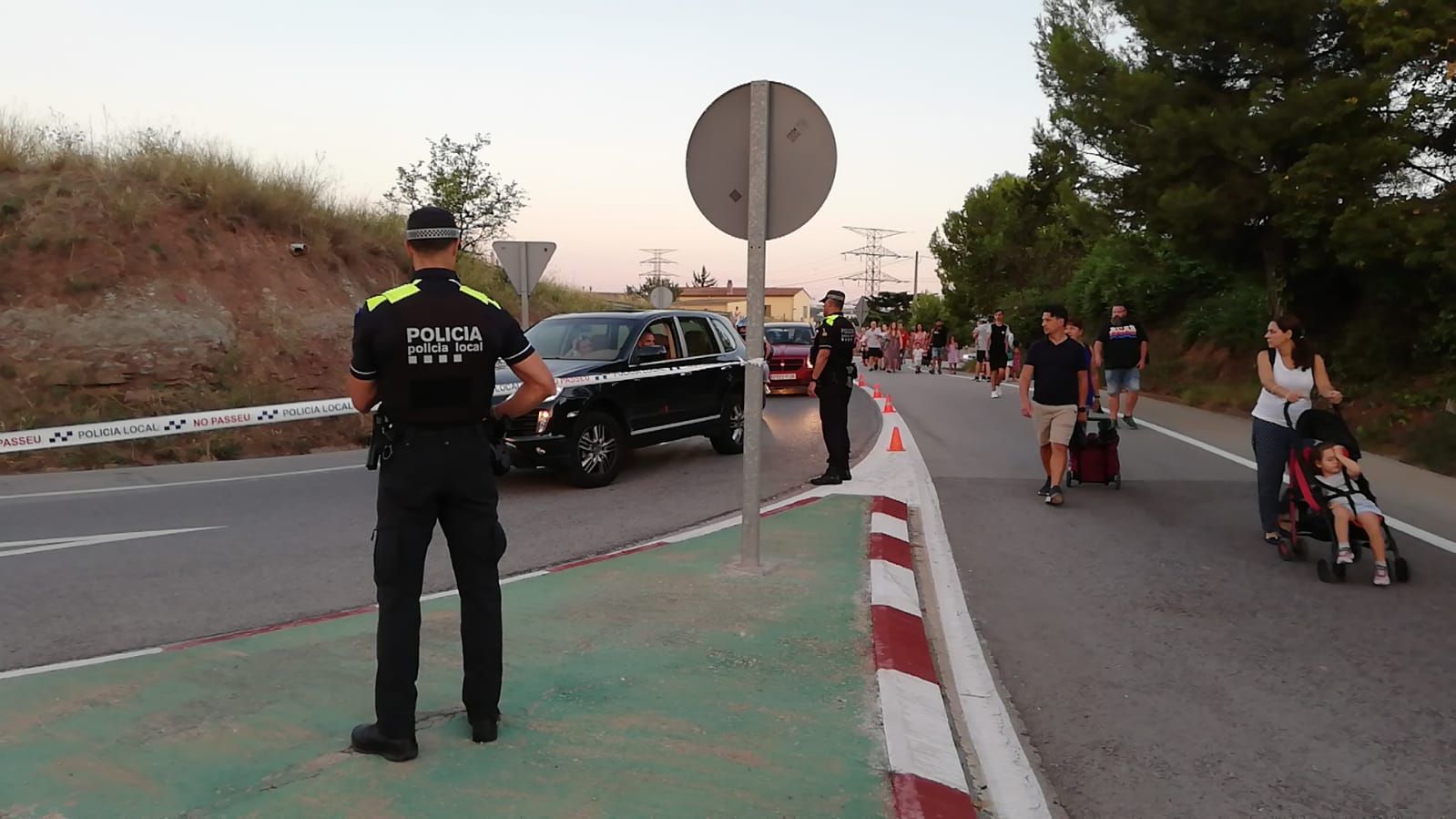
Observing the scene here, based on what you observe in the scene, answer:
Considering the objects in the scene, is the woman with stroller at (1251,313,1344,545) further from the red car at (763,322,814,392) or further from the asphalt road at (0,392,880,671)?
the red car at (763,322,814,392)

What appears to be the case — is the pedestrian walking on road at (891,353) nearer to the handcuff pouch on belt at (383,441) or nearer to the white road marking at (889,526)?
the white road marking at (889,526)

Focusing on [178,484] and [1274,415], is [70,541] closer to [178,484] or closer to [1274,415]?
[178,484]

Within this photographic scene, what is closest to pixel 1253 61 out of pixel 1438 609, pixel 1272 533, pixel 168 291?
pixel 1272 533

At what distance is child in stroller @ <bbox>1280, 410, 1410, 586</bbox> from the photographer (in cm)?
666

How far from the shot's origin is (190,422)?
41.8 ft

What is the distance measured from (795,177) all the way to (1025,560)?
10.3 ft

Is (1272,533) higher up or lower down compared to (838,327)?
lower down

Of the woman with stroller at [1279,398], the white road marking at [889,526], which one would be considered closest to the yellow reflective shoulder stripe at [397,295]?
the white road marking at [889,526]

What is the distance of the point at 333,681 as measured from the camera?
4.49m

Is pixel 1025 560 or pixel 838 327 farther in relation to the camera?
pixel 838 327

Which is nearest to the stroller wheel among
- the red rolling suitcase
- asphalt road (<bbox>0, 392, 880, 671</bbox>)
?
the red rolling suitcase

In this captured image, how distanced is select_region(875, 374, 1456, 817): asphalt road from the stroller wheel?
5cm

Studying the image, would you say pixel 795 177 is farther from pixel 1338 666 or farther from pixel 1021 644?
pixel 1338 666

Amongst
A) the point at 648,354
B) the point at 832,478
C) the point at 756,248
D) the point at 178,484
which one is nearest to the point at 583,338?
the point at 648,354
